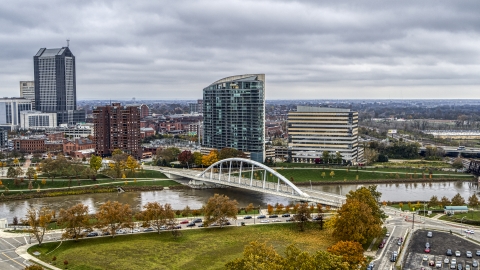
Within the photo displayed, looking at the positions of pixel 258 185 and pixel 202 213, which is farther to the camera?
pixel 258 185

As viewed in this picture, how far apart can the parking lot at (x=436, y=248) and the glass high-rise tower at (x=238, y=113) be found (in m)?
45.2

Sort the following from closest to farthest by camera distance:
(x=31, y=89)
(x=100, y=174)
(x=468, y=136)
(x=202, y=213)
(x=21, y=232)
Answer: (x=21, y=232)
(x=202, y=213)
(x=100, y=174)
(x=468, y=136)
(x=31, y=89)

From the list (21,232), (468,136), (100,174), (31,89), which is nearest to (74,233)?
(21,232)

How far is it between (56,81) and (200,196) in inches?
4518

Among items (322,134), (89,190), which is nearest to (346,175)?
(322,134)

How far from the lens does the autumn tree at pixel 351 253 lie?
100 ft

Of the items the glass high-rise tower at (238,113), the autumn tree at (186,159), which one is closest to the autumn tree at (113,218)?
the autumn tree at (186,159)

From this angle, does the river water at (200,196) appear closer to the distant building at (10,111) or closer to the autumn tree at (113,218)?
the autumn tree at (113,218)

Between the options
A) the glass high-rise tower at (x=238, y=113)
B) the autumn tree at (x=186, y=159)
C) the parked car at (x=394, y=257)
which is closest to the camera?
the parked car at (x=394, y=257)

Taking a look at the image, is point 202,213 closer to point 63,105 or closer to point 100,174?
point 100,174

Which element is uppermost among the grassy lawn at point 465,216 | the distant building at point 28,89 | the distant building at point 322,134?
the distant building at point 28,89

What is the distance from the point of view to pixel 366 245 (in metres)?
37.3

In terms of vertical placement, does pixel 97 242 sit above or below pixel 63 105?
below

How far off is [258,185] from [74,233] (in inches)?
1025
